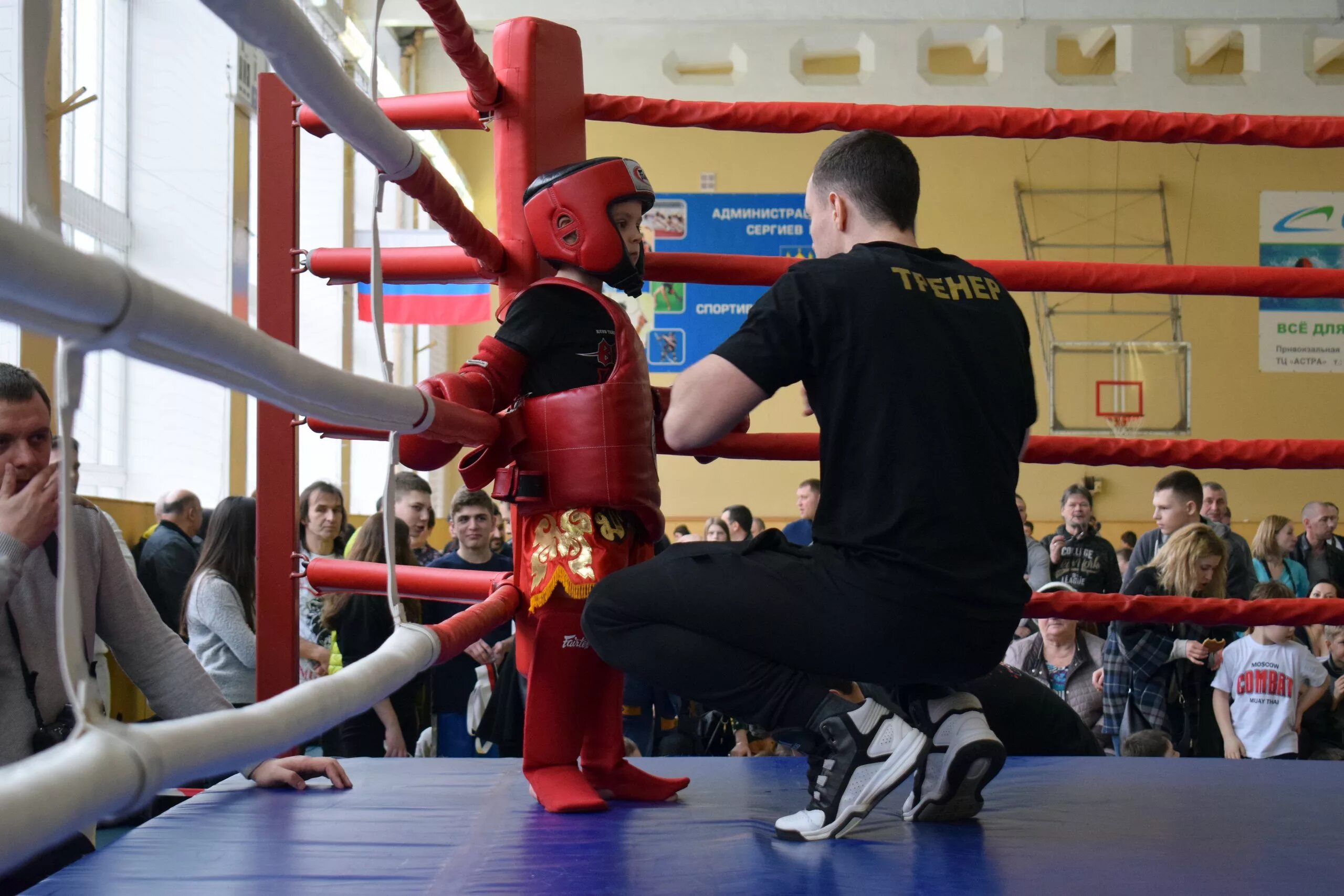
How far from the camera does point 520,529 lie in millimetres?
1617

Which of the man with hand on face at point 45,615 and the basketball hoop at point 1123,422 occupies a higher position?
the basketball hoop at point 1123,422

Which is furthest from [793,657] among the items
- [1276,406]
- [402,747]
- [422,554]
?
[1276,406]

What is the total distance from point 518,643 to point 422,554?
3170 millimetres

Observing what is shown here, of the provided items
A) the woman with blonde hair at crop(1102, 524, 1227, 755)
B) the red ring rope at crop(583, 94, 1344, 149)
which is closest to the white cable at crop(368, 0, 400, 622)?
the red ring rope at crop(583, 94, 1344, 149)

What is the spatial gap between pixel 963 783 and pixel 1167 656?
204 cm

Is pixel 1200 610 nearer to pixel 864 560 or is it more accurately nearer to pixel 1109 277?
pixel 1109 277

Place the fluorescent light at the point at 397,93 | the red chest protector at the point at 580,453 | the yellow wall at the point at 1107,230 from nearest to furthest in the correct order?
the red chest protector at the point at 580,453 → the fluorescent light at the point at 397,93 → the yellow wall at the point at 1107,230

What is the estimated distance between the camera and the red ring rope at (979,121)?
182 cm

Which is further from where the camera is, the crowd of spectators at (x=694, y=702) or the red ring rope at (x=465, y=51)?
the crowd of spectators at (x=694, y=702)

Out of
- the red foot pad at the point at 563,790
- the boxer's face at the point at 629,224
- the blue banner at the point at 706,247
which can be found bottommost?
the red foot pad at the point at 563,790

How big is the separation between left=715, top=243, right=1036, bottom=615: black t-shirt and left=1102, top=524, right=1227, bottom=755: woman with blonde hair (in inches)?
78.1

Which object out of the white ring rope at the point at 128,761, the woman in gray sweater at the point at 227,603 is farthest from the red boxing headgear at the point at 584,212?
the woman in gray sweater at the point at 227,603

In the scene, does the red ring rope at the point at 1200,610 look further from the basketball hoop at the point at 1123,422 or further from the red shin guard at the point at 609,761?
the basketball hoop at the point at 1123,422

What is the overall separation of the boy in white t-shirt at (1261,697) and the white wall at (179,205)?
13.6ft
